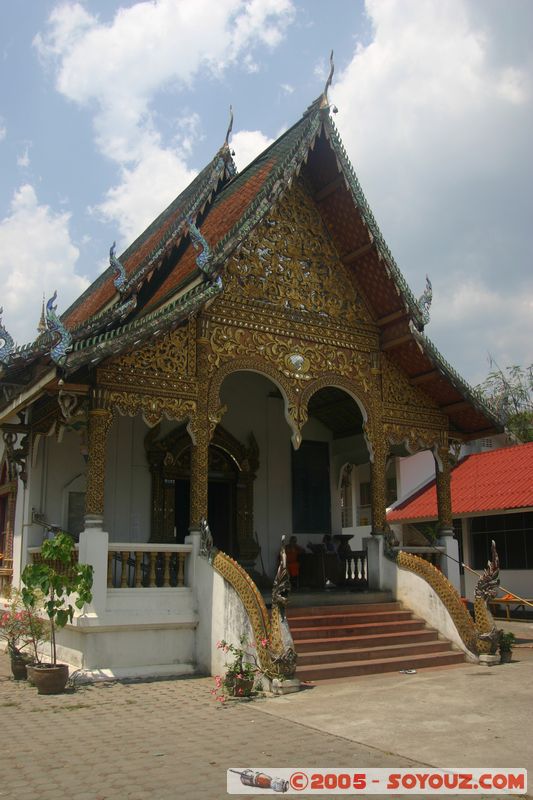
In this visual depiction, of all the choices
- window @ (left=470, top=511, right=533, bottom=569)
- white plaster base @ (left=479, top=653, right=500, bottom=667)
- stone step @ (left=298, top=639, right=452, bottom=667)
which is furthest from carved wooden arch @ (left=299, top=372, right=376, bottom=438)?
window @ (left=470, top=511, right=533, bottom=569)

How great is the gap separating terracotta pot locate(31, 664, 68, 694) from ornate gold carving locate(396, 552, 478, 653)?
4761 mm

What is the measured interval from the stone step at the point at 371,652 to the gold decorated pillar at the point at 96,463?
2.82 metres

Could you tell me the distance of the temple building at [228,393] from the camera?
8961 mm

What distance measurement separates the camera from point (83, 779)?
15.6 feet

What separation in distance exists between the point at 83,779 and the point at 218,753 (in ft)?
3.20

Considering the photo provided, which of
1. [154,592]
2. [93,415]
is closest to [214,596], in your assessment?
[154,592]

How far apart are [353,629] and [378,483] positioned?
253cm

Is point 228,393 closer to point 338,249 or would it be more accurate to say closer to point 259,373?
point 259,373

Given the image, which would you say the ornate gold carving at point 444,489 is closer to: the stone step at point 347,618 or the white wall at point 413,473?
the stone step at point 347,618

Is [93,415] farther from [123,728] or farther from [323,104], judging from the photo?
[323,104]

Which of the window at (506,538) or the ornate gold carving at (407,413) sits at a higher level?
the ornate gold carving at (407,413)

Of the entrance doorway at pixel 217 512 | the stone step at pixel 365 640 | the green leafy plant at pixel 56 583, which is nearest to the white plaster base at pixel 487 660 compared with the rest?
the stone step at pixel 365 640

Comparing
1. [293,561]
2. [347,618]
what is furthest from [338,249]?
[347,618]

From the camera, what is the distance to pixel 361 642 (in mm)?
9055
